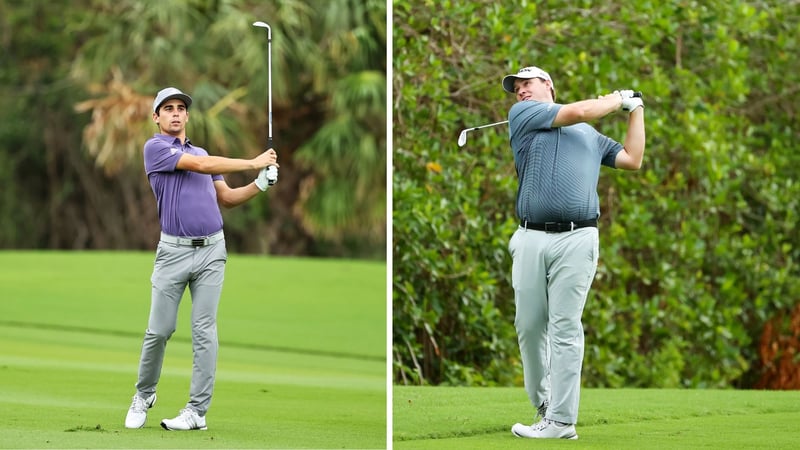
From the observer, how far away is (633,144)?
4.87 m

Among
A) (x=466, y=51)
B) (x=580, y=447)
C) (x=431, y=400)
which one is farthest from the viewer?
(x=466, y=51)

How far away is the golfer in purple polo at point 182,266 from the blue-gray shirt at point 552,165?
3.19 ft

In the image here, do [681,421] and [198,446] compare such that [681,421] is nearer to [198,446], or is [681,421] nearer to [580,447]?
[580,447]

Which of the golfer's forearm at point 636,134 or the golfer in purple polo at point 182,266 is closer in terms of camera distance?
the golfer's forearm at point 636,134

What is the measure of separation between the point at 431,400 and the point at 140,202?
17345mm

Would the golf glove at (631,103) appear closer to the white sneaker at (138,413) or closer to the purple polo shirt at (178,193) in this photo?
the purple polo shirt at (178,193)

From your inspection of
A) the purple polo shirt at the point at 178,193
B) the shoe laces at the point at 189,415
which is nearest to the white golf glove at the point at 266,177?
the purple polo shirt at the point at 178,193

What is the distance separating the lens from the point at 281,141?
21.6 meters

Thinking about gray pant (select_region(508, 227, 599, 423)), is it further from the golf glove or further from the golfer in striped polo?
the golf glove

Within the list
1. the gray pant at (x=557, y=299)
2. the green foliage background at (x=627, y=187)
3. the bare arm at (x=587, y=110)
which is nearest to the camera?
the bare arm at (x=587, y=110)

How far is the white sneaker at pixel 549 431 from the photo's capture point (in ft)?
15.7

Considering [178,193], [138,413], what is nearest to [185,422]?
[138,413]

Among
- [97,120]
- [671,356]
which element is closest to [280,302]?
[671,356]

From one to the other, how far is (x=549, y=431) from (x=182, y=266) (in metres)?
1.56
